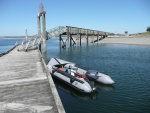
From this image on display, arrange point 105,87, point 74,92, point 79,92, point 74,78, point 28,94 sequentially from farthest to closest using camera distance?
1. point 105,87
2. point 74,78
3. point 74,92
4. point 79,92
5. point 28,94

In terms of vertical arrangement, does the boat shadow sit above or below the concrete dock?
below

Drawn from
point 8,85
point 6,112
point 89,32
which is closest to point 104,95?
point 8,85

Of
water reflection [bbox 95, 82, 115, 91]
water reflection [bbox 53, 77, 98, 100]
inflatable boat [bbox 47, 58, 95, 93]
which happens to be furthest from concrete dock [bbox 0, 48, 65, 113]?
water reflection [bbox 95, 82, 115, 91]

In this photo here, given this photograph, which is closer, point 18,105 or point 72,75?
point 18,105

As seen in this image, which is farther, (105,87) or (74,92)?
(105,87)

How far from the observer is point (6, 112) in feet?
25.9

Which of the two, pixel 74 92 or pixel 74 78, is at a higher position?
pixel 74 78

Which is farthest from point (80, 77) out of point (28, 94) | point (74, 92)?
point (28, 94)

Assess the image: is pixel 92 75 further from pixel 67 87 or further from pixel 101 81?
pixel 67 87

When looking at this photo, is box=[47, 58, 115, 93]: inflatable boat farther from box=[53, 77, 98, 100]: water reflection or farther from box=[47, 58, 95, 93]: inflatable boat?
box=[53, 77, 98, 100]: water reflection

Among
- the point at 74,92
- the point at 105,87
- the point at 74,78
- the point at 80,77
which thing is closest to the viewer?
the point at 74,92

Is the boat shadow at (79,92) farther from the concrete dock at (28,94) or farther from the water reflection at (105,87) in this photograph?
the concrete dock at (28,94)

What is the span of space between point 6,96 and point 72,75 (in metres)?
7.10

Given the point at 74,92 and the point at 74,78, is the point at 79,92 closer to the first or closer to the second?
the point at 74,92
